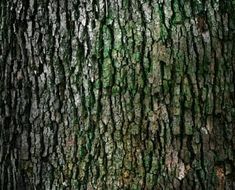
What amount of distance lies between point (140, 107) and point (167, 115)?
0.12 m

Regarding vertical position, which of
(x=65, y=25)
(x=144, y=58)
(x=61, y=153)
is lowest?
(x=61, y=153)

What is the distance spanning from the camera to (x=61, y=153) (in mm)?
1950

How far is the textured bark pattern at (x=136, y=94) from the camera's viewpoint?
1892mm

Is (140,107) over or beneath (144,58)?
beneath

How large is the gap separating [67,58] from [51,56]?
0.07m

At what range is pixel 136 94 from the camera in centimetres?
190

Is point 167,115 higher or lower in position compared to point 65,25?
lower

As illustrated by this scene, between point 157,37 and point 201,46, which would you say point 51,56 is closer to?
point 157,37

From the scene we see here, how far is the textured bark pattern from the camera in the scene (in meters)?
1.89

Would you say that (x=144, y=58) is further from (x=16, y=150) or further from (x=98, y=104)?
(x=16, y=150)

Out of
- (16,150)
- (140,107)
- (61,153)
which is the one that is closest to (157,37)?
(140,107)

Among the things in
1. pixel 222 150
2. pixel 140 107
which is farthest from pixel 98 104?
pixel 222 150

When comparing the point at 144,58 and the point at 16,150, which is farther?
the point at 16,150

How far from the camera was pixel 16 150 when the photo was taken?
204cm
